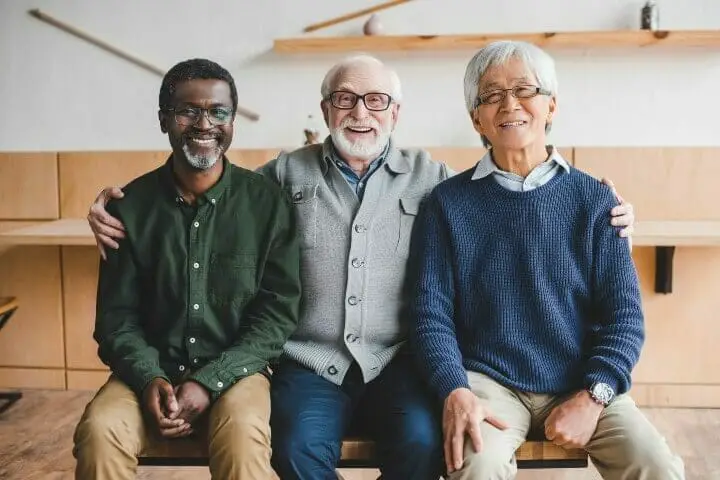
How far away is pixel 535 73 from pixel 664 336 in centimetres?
226

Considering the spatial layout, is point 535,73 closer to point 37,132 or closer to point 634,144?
point 634,144

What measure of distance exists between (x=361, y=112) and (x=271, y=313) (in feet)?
2.12

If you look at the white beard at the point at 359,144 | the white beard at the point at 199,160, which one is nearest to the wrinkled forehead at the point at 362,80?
the white beard at the point at 359,144

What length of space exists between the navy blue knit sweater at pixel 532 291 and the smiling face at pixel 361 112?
0.38m

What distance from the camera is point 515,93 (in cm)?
194

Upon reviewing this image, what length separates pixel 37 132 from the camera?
13.0 feet

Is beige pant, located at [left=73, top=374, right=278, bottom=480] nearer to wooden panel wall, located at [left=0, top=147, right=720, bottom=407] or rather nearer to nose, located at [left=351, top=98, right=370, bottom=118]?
nose, located at [left=351, top=98, right=370, bottom=118]

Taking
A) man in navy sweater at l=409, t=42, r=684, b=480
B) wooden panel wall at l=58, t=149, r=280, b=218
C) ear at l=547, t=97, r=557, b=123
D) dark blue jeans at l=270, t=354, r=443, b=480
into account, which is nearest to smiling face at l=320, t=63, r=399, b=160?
man in navy sweater at l=409, t=42, r=684, b=480

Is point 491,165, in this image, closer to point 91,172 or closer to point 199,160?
point 199,160

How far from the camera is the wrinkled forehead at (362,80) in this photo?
214 cm

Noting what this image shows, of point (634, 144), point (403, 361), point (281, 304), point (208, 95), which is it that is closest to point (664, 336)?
point (634, 144)

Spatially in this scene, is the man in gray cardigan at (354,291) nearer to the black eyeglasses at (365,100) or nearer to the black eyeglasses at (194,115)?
the black eyeglasses at (365,100)

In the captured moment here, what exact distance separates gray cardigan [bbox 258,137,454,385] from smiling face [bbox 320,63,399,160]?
0.08 metres

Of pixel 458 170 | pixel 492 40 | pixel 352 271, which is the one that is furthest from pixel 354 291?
pixel 492 40
